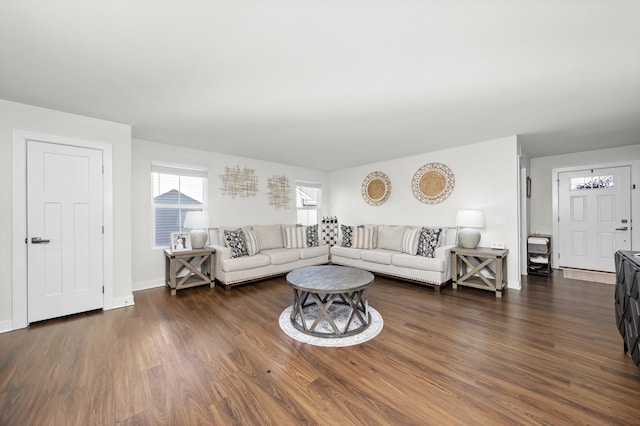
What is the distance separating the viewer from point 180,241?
3871 millimetres

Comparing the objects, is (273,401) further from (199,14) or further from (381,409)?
(199,14)

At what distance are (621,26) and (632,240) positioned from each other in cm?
476

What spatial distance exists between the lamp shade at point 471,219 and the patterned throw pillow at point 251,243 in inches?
131

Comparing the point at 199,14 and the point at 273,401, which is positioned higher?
the point at 199,14

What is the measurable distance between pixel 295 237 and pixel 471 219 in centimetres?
302

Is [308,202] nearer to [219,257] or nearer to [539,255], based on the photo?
[219,257]

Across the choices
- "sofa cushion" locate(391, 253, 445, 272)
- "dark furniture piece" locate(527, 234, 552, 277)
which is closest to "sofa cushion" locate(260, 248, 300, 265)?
"sofa cushion" locate(391, 253, 445, 272)

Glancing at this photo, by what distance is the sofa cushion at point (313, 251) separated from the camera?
4.74 metres

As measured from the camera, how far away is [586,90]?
230 centimetres

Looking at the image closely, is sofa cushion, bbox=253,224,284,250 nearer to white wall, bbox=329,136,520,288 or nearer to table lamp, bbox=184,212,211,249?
table lamp, bbox=184,212,211,249

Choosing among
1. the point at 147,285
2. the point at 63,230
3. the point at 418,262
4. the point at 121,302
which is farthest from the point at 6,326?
the point at 418,262

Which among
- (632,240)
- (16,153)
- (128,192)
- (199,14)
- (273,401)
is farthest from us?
(632,240)

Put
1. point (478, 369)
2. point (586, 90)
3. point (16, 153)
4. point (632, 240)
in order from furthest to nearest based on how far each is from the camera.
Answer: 1. point (632, 240)
2. point (16, 153)
3. point (586, 90)
4. point (478, 369)

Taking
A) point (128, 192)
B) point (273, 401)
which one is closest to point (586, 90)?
point (273, 401)
